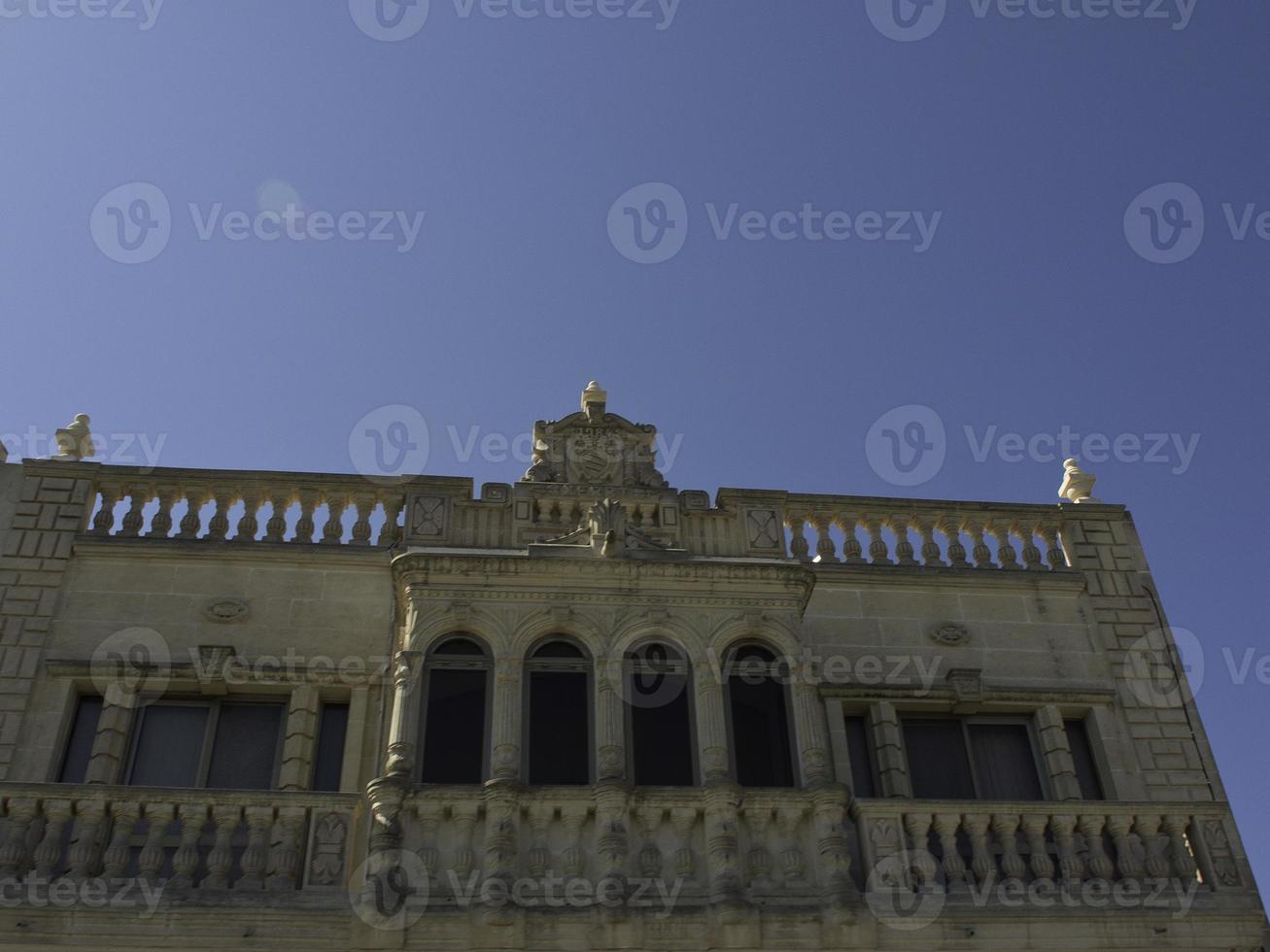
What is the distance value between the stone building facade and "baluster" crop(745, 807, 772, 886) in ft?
0.10

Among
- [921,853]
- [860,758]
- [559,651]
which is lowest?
[921,853]

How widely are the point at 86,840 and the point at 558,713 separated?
4.62 metres

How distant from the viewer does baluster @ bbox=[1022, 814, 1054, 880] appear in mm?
13977

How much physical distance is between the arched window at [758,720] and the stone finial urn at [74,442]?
836cm

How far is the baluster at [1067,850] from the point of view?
1401 cm

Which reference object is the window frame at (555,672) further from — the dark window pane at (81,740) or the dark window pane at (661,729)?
the dark window pane at (81,740)

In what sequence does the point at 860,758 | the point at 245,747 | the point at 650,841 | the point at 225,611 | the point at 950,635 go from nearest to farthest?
the point at 650,841 → the point at 245,747 → the point at 860,758 → the point at 225,611 → the point at 950,635

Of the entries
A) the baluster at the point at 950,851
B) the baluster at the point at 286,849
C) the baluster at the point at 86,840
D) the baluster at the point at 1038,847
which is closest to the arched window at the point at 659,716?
the baluster at the point at 950,851

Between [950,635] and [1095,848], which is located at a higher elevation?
[950,635]

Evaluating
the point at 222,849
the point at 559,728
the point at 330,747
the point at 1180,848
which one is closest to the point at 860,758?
the point at 1180,848

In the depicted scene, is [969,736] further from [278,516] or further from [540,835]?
[278,516]

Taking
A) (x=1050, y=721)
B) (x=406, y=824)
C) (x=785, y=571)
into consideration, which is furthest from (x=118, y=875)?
(x=1050, y=721)

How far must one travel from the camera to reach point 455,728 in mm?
14508

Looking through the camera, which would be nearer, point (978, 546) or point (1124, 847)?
point (1124, 847)
